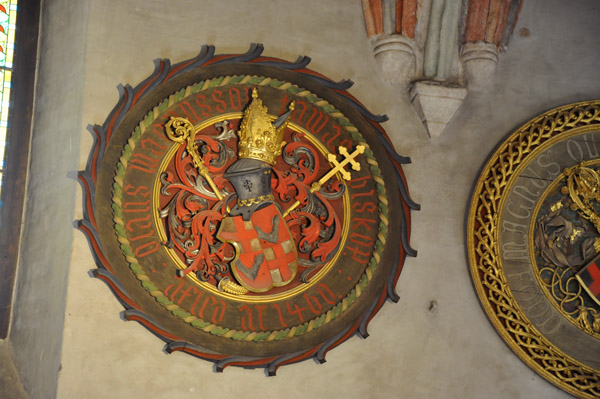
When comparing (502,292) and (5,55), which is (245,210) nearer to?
(502,292)

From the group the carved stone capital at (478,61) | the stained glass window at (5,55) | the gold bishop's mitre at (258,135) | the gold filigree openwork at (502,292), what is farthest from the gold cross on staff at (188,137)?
the carved stone capital at (478,61)

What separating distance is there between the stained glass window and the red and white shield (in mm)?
1795

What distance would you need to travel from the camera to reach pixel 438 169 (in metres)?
6.81

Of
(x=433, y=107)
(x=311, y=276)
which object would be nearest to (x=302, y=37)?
(x=433, y=107)

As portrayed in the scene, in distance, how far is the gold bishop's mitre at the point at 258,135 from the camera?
6.12 meters

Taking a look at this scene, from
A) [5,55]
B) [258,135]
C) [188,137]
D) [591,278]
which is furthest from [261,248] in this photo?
[591,278]

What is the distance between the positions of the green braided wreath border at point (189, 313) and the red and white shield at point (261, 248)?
1.10ft

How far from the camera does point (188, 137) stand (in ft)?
19.9

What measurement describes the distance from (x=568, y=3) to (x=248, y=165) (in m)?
3.06

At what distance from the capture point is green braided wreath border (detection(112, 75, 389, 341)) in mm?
5809

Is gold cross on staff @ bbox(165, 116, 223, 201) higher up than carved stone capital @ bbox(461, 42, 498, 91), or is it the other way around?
carved stone capital @ bbox(461, 42, 498, 91)

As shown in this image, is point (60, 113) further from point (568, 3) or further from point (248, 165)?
point (568, 3)

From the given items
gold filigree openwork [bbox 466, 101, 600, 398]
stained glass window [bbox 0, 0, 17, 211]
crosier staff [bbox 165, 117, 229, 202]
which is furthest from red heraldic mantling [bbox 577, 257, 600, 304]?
stained glass window [bbox 0, 0, 17, 211]

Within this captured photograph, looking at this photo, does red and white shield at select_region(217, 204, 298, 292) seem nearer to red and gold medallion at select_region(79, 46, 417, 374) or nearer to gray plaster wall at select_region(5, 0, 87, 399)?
red and gold medallion at select_region(79, 46, 417, 374)
